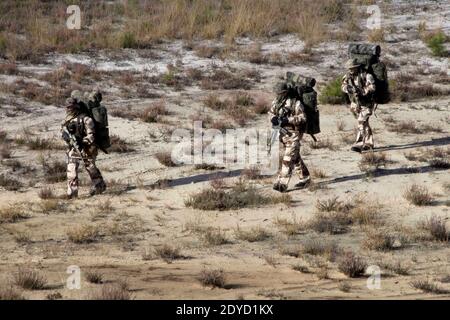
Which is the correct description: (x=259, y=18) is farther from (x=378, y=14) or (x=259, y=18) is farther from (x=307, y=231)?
(x=307, y=231)

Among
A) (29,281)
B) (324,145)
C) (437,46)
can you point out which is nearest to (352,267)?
(29,281)

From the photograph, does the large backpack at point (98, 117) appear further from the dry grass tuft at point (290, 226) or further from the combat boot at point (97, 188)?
the dry grass tuft at point (290, 226)

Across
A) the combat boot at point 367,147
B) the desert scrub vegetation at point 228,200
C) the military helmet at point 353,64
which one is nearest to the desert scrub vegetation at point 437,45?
the combat boot at point 367,147

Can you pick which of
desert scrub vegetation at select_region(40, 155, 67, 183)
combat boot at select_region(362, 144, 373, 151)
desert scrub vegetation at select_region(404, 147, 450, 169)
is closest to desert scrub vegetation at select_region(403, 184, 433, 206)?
desert scrub vegetation at select_region(404, 147, 450, 169)

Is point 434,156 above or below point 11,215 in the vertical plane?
above

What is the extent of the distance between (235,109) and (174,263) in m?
8.77

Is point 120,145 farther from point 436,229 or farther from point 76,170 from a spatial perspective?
point 436,229

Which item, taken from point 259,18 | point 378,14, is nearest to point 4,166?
point 259,18

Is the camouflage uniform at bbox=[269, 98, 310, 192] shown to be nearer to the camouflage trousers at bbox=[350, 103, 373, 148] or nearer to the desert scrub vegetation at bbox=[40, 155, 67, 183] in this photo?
the camouflage trousers at bbox=[350, 103, 373, 148]

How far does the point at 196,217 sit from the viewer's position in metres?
13.5

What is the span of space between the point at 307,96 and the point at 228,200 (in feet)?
7.13

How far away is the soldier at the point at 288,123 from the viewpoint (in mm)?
14383

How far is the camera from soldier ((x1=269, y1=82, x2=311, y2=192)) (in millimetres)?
14383

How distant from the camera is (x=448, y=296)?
32.8 feet
